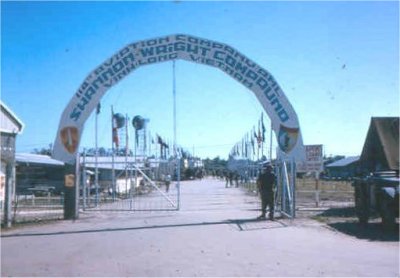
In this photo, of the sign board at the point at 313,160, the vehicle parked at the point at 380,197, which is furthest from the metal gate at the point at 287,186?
the sign board at the point at 313,160

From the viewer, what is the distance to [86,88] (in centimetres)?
2088

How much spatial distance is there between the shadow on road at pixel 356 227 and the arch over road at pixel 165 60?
125 inches

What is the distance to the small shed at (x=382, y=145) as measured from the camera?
983 inches

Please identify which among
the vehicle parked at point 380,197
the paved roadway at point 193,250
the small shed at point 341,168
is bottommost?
the paved roadway at point 193,250

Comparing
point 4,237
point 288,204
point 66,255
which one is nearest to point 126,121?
point 288,204

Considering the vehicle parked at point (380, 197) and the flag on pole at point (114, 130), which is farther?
the flag on pole at point (114, 130)

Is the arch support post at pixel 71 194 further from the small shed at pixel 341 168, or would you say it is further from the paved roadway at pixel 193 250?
the small shed at pixel 341 168

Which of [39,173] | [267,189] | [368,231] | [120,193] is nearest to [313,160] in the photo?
[267,189]

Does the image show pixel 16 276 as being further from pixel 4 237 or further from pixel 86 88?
pixel 86 88

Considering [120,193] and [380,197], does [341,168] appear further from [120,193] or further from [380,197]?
[380,197]

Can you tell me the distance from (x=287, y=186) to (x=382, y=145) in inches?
302

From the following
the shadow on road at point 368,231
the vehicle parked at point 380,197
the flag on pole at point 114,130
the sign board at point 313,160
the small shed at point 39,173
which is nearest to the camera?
the shadow on road at point 368,231

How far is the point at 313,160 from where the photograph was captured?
24.0 metres

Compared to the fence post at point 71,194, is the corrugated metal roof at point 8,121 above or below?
above
